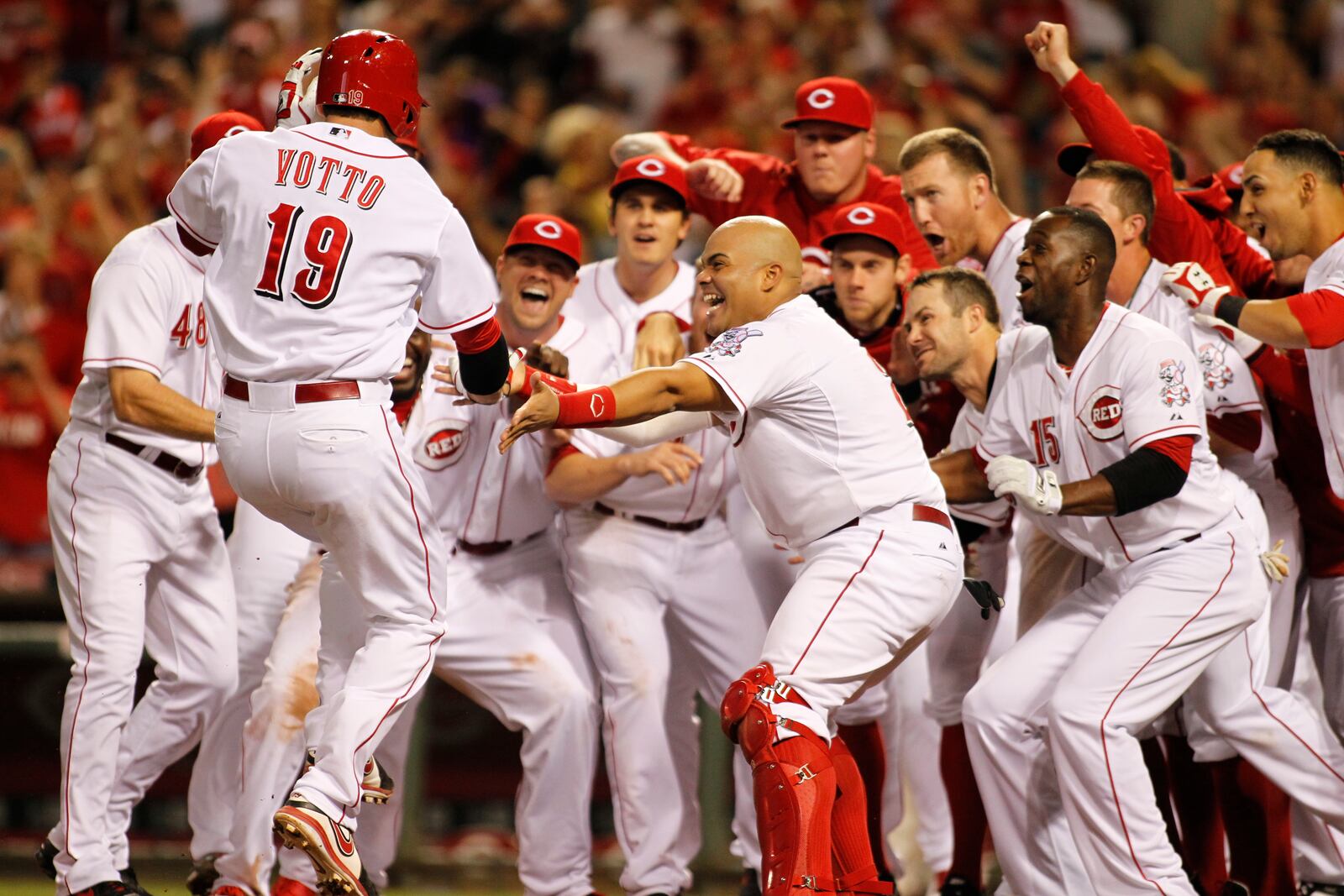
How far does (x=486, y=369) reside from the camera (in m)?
4.63

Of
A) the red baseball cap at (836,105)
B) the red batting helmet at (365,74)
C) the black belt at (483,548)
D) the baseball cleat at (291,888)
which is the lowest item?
the baseball cleat at (291,888)

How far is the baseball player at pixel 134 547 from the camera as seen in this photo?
17.1ft

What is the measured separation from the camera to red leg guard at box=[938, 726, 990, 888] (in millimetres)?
5777

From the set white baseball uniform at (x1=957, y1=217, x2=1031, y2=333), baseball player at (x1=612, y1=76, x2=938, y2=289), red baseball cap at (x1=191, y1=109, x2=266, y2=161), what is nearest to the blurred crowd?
baseball player at (x1=612, y1=76, x2=938, y2=289)

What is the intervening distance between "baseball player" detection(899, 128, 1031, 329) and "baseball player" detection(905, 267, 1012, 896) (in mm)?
448

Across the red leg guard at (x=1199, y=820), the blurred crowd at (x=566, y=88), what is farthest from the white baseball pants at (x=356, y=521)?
the blurred crowd at (x=566, y=88)

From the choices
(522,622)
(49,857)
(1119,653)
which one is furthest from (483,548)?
(1119,653)

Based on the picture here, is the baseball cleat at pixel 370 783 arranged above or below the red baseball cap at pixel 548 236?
below

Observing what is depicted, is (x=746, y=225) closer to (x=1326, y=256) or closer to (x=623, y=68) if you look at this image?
(x=1326, y=256)

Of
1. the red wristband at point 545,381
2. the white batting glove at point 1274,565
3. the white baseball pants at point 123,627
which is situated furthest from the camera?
the white batting glove at point 1274,565

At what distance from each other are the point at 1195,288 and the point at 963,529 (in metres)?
1.23

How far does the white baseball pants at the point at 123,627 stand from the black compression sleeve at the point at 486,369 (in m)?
1.43

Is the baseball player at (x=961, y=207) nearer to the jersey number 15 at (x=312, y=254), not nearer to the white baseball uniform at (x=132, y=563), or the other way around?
the jersey number 15 at (x=312, y=254)

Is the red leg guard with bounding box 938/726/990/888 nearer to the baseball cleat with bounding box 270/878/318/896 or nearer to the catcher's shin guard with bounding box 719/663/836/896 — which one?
the catcher's shin guard with bounding box 719/663/836/896
